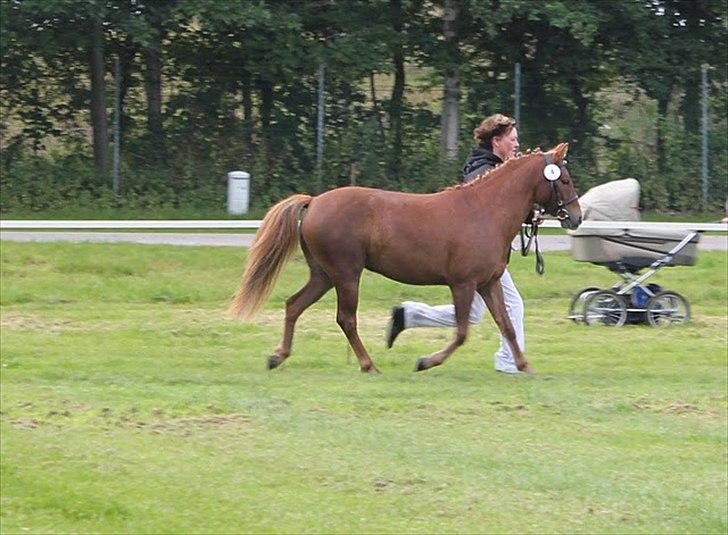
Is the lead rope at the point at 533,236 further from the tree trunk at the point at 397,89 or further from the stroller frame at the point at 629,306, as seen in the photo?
the tree trunk at the point at 397,89

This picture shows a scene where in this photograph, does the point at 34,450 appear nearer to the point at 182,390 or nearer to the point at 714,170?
the point at 182,390

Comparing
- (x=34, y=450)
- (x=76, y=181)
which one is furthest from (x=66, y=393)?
(x=76, y=181)

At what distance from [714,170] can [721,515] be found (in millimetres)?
21029

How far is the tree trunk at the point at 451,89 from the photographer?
2811cm

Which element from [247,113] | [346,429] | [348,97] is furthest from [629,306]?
[247,113]

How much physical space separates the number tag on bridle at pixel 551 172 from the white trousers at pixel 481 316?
2.83 ft

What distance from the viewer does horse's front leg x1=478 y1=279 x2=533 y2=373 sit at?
1211 cm

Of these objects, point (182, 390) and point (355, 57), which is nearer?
point (182, 390)

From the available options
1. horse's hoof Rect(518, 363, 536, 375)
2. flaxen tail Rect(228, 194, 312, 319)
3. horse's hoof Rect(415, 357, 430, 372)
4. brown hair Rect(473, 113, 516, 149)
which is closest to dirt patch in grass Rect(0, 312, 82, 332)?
flaxen tail Rect(228, 194, 312, 319)

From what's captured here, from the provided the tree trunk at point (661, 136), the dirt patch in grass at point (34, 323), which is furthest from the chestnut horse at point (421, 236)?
the tree trunk at point (661, 136)

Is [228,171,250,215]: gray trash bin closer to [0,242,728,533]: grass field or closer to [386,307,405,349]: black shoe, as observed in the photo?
[0,242,728,533]: grass field

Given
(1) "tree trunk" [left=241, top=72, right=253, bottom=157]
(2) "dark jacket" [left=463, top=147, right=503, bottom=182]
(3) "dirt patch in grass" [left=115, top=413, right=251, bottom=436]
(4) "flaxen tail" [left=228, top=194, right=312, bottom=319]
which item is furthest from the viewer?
(1) "tree trunk" [left=241, top=72, right=253, bottom=157]

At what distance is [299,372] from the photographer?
481 inches

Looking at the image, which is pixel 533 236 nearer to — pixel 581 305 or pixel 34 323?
pixel 581 305
